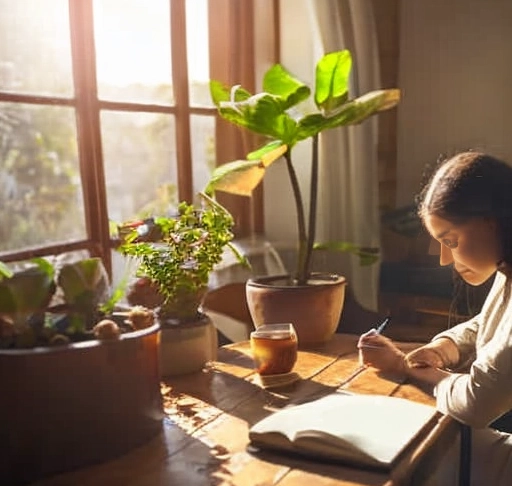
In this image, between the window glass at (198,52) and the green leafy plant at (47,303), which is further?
the window glass at (198,52)

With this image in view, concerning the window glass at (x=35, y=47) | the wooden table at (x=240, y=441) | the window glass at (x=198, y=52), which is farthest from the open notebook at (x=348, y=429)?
the window glass at (x=198, y=52)

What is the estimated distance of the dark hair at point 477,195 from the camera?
4.46ft

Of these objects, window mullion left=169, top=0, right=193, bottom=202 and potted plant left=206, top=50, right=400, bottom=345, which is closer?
potted plant left=206, top=50, right=400, bottom=345

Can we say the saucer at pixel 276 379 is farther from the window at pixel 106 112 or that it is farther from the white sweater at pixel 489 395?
the window at pixel 106 112

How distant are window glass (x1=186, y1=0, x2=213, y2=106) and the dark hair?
1350 millimetres

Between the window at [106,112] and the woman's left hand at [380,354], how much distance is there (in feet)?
2.84

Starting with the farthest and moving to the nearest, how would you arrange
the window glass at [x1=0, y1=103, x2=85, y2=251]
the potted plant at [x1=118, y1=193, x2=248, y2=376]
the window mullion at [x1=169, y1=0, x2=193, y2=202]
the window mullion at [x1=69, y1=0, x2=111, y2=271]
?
the window mullion at [x1=169, y1=0, x2=193, y2=202]
the window mullion at [x1=69, y1=0, x2=111, y2=271]
the window glass at [x1=0, y1=103, x2=85, y2=251]
the potted plant at [x1=118, y1=193, x2=248, y2=376]

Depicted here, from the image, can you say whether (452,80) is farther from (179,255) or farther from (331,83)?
(179,255)

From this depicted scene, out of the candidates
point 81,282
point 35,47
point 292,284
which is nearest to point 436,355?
point 292,284

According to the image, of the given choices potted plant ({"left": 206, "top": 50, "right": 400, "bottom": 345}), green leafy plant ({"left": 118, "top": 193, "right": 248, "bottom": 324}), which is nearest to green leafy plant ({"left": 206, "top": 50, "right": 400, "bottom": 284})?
potted plant ({"left": 206, "top": 50, "right": 400, "bottom": 345})

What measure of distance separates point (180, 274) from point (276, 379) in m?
0.29

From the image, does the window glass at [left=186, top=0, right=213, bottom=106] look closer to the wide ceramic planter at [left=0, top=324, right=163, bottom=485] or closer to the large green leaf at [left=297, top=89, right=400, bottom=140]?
the large green leaf at [left=297, top=89, right=400, bottom=140]

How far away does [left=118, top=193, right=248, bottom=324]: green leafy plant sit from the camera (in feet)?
4.76

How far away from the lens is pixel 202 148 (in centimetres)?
259
